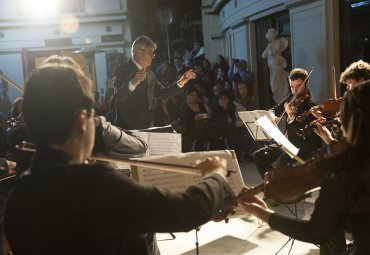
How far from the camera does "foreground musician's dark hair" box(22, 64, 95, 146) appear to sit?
1135 mm

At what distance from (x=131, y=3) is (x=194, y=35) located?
2.40 m

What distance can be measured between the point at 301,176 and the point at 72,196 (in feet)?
2.88

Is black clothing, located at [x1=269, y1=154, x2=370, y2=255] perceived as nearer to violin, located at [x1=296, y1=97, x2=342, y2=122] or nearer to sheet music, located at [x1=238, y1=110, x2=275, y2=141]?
violin, located at [x1=296, y1=97, x2=342, y2=122]

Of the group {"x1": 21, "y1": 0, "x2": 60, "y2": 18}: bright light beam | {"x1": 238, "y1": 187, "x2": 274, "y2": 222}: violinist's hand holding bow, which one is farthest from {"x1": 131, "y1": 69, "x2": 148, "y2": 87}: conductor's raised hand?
{"x1": 21, "y1": 0, "x2": 60, "y2": 18}: bright light beam

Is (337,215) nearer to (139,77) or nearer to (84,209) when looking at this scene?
(84,209)

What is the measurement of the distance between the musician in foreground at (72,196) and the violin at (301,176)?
0.53 meters

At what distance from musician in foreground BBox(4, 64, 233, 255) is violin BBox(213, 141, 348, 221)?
0.53 meters

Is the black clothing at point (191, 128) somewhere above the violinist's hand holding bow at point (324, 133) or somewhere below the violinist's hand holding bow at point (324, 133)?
below

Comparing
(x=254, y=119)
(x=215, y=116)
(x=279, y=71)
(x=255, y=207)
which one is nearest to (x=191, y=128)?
(x=215, y=116)

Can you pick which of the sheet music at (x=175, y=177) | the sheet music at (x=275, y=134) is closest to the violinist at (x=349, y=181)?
the sheet music at (x=175, y=177)

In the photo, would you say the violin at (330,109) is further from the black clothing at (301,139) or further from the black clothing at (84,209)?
the black clothing at (84,209)

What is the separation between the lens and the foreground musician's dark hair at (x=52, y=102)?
113cm

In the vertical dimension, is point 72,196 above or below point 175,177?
above

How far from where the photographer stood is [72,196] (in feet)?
3.61
